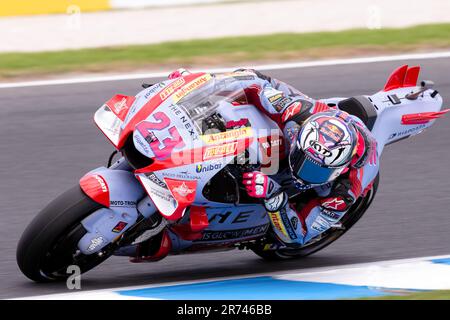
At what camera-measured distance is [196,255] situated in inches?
264

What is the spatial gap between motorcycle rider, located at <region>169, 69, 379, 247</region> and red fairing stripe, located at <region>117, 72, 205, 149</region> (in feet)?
0.89

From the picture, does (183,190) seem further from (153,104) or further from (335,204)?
(335,204)

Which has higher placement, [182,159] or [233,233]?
[182,159]

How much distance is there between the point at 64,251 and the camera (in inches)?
225

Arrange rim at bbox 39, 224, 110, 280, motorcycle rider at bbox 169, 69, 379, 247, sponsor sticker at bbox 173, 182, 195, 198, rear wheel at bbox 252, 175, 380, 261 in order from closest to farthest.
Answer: sponsor sticker at bbox 173, 182, 195, 198 → motorcycle rider at bbox 169, 69, 379, 247 → rim at bbox 39, 224, 110, 280 → rear wheel at bbox 252, 175, 380, 261

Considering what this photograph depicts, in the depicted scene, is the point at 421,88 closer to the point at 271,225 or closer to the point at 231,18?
the point at 271,225

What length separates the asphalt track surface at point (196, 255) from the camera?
6.41 metres

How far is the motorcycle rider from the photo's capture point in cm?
553

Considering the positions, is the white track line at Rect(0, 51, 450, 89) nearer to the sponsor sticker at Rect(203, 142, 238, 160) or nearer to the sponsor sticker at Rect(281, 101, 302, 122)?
the sponsor sticker at Rect(281, 101, 302, 122)

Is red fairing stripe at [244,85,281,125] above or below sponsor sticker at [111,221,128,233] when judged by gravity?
above

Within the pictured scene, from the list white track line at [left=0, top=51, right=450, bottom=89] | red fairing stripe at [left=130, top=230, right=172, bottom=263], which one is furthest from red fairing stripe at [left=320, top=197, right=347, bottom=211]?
white track line at [left=0, top=51, right=450, bottom=89]

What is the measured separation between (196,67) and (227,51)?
26.1 inches

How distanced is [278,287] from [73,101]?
171 inches

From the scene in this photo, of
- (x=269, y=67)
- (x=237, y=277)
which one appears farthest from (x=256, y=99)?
(x=269, y=67)
